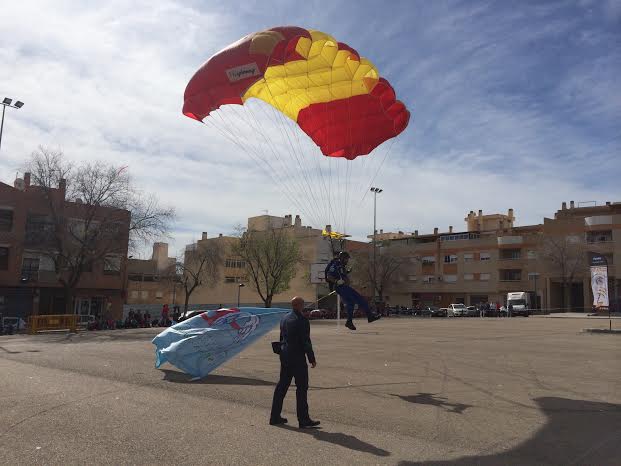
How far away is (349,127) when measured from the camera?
13.0m

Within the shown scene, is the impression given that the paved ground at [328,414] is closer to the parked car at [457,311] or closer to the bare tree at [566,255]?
the parked car at [457,311]

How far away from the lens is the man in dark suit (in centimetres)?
689

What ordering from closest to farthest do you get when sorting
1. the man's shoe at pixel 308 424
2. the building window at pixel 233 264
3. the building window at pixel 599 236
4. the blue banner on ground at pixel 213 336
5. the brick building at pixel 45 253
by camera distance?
the man's shoe at pixel 308 424, the blue banner on ground at pixel 213 336, the brick building at pixel 45 253, the building window at pixel 599 236, the building window at pixel 233 264

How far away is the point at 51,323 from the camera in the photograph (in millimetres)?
28578

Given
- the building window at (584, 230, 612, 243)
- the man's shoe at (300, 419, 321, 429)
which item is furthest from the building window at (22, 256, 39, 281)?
the building window at (584, 230, 612, 243)

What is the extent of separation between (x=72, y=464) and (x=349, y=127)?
986 centimetres

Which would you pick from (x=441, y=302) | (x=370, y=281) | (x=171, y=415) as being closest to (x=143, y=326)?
(x=171, y=415)

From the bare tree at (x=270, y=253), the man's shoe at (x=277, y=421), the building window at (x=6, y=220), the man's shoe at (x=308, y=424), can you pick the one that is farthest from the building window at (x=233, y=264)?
the man's shoe at (x=308, y=424)

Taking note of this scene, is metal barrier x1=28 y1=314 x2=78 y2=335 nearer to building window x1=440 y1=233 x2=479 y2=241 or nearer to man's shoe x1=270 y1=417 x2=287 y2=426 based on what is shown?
man's shoe x1=270 y1=417 x2=287 y2=426

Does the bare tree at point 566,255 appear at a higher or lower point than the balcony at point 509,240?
lower

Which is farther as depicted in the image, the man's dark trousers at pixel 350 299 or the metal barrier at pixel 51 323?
the metal barrier at pixel 51 323

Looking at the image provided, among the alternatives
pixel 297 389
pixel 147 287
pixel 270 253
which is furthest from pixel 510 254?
pixel 297 389

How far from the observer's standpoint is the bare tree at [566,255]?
5969 cm

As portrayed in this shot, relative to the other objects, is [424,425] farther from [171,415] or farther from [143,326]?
[143,326]
